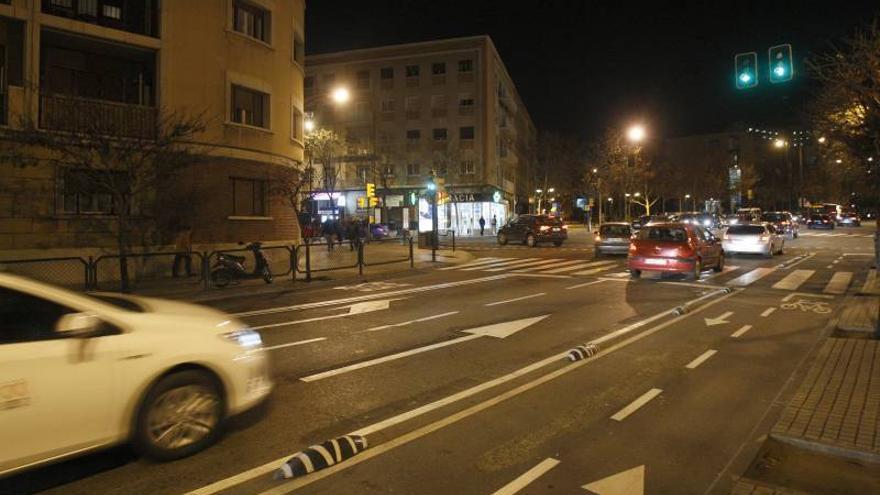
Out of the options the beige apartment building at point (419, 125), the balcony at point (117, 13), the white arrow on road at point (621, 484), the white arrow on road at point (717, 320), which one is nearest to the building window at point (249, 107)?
the balcony at point (117, 13)

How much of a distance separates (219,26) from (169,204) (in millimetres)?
6649

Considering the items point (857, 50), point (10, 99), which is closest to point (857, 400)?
point (857, 50)

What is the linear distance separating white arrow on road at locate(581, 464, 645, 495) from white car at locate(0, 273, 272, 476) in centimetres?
293

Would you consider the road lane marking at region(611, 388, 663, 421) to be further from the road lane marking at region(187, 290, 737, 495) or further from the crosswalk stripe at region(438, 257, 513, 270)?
the crosswalk stripe at region(438, 257, 513, 270)

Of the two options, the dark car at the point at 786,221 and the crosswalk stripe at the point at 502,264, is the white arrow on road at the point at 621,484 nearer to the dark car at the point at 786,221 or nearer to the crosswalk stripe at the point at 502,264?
the crosswalk stripe at the point at 502,264

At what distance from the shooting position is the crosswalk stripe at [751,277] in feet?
54.1

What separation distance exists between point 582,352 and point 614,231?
60.4ft

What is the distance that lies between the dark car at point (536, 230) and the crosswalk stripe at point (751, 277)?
14722 mm

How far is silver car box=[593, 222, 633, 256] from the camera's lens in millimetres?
25312

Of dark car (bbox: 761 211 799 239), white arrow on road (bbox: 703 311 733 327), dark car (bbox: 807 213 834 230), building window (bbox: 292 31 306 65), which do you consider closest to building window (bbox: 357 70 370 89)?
building window (bbox: 292 31 306 65)

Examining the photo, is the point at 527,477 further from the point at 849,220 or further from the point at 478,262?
the point at 849,220

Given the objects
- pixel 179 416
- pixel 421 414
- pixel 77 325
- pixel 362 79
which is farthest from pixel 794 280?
pixel 362 79

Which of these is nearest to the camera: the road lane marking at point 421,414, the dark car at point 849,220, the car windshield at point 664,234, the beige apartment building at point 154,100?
the road lane marking at point 421,414

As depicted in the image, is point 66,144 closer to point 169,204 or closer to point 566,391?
point 169,204
